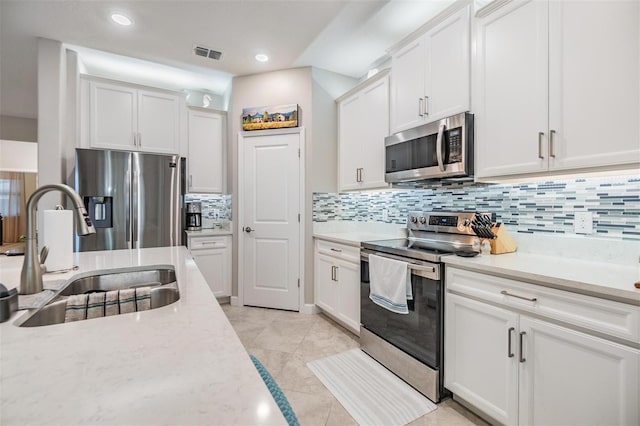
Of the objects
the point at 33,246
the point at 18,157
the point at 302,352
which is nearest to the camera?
the point at 33,246

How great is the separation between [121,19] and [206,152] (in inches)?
60.4

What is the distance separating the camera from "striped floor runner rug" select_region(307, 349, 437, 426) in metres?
1.71

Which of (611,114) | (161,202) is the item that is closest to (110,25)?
(161,202)

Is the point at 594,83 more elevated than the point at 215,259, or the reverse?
the point at 594,83

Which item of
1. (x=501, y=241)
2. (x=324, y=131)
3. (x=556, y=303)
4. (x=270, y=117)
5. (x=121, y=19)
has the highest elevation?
(x=121, y=19)

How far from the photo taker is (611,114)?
1348mm

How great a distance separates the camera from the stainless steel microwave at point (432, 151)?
1928 millimetres

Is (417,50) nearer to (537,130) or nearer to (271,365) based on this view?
(537,130)

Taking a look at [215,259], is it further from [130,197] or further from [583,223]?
[583,223]

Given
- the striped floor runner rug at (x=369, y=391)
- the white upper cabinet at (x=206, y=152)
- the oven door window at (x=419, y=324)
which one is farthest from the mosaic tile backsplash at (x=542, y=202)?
the white upper cabinet at (x=206, y=152)

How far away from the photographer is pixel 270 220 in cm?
344

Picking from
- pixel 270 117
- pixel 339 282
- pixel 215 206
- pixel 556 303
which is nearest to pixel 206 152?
pixel 215 206

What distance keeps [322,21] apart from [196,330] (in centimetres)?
262

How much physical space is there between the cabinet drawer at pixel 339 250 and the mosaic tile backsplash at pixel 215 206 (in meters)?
1.55
